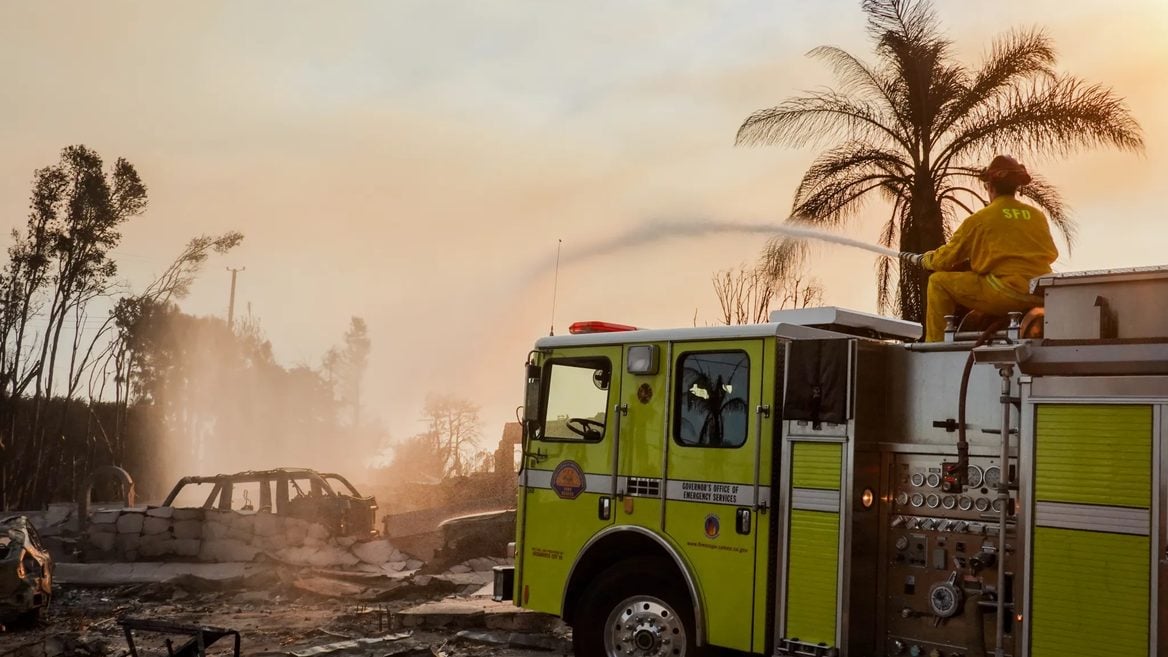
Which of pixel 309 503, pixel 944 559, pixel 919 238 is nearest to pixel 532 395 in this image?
pixel 944 559

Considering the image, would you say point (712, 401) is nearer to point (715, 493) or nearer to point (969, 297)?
point (715, 493)

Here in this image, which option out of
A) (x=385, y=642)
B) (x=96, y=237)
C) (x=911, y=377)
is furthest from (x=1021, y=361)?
(x=96, y=237)

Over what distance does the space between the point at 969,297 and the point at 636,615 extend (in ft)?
10.2

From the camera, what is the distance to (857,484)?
6.95 m

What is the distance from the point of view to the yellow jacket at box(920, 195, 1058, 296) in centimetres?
723

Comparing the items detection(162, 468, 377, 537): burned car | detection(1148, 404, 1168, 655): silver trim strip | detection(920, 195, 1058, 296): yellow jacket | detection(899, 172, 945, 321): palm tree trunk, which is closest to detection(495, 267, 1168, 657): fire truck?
detection(1148, 404, 1168, 655): silver trim strip

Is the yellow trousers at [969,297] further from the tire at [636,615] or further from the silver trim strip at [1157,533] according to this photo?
the tire at [636,615]

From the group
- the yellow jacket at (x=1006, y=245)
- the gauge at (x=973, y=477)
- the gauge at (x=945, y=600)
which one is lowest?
the gauge at (x=945, y=600)

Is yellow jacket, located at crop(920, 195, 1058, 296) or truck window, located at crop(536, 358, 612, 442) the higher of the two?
yellow jacket, located at crop(920, 195, 1058, 296)

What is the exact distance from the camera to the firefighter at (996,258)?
23.6 ft

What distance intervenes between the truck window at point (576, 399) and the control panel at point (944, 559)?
7.94 feet


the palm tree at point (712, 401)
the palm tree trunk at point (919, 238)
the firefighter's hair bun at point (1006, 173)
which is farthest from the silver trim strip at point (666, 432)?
the palm tree trunk at point (919, 238)

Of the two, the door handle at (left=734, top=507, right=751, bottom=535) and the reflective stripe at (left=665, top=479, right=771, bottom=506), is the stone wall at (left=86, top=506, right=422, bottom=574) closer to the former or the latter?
the reflective stripe at (left=665, top=479, right=771, bottom=506)

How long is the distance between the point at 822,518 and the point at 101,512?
14300 millimetres
